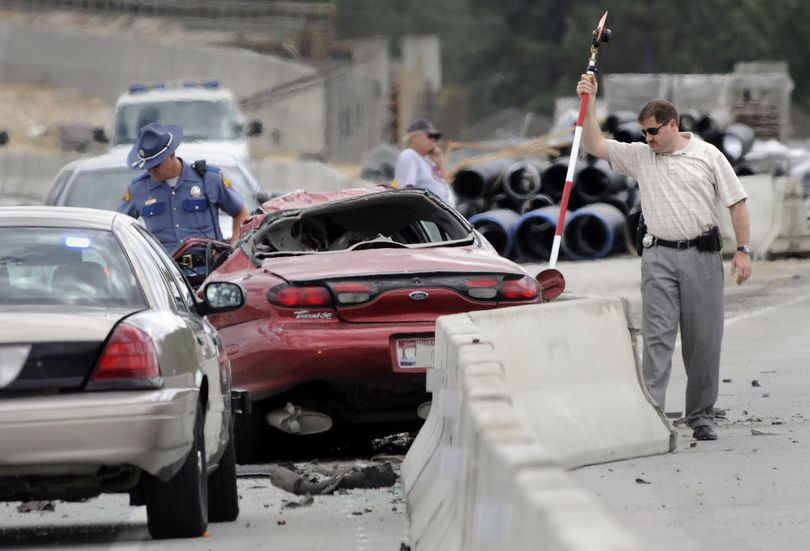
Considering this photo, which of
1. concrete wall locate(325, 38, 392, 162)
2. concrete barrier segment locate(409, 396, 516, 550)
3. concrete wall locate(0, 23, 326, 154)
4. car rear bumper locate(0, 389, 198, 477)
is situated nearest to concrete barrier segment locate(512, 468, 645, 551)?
concrete barrier segment locate(409, 396, 516, 550)

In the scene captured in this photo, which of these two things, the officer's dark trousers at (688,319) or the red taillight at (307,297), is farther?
the officer's dark trousers at (688,319)

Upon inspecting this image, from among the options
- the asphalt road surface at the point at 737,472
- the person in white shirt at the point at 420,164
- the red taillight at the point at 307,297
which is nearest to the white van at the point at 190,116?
the person in white shirt at the point at 420,164

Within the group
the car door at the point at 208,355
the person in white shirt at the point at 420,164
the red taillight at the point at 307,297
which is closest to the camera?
the car door at the point at 208,355

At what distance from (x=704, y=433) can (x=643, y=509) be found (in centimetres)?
258

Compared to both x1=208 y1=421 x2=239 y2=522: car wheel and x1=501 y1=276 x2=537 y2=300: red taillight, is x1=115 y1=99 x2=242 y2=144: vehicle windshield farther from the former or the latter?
x1=208 y1=421 x2=239 y2=522: car wheel

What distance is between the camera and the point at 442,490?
7406 mm

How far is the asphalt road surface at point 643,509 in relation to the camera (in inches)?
310

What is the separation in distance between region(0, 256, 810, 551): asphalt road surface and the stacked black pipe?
1438 cm

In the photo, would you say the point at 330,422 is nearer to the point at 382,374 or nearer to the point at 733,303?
the point at 382,374

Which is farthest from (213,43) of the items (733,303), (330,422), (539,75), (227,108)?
(330,422)

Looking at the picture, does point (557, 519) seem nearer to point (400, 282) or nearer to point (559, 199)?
point (400, 282)

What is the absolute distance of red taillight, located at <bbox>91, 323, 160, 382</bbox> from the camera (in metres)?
7.33

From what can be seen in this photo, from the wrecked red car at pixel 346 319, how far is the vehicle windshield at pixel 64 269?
215cm

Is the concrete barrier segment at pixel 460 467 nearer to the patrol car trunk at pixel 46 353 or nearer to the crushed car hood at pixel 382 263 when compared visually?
the patrol car trunk at pixel 46 353
